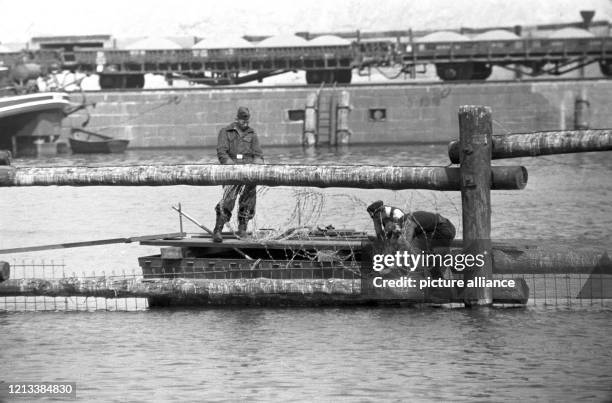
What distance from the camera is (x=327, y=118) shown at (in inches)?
2539

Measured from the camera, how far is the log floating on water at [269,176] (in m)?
15.1

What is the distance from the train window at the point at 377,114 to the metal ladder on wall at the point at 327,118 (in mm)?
1632

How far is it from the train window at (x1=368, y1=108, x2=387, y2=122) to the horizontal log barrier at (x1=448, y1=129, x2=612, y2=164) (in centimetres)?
4939

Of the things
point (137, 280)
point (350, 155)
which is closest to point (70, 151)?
point (350, 155)

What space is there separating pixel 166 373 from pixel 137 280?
2.82 m

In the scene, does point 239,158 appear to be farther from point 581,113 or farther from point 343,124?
point 581,113

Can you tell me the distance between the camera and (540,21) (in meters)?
110

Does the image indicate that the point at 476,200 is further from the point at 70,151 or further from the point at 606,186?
the point at 70,151

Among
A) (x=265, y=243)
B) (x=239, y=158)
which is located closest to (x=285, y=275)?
(x=265, y=243)

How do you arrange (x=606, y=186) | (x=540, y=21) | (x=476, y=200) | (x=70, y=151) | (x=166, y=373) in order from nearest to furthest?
(x=166, y=373)
(x=476, y=200)
(x=606, y=186)
(x=70, y=151)
(x=540, y=21)

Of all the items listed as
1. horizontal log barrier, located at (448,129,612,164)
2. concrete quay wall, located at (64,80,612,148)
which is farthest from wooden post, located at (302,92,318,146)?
horizontal log barrier, located at (448,129,612,164)

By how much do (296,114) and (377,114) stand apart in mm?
3807

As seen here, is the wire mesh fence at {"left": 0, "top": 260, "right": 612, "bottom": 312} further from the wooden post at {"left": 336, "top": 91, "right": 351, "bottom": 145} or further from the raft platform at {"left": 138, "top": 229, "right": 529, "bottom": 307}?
the wooden post at {"left": 336, "top": 91, "right": 351, "bottom": 145}

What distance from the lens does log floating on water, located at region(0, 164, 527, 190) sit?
49.6ft
